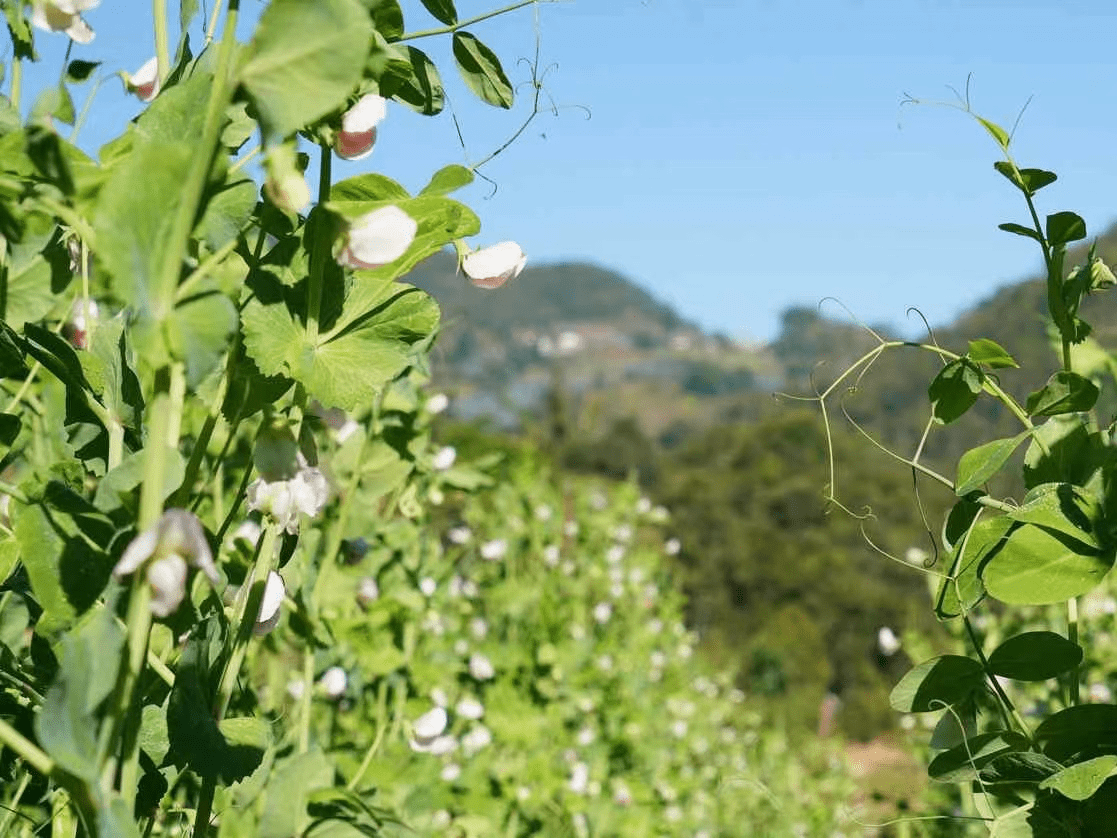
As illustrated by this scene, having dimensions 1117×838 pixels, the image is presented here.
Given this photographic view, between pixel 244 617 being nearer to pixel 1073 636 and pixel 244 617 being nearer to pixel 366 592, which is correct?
pixel 1073 636

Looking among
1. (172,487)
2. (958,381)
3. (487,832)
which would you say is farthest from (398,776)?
(172,487)

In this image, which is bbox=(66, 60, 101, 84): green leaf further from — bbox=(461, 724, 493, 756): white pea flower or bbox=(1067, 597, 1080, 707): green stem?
bbox=(461, 724, 493, 756): white pea flower

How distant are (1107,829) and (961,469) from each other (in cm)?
22

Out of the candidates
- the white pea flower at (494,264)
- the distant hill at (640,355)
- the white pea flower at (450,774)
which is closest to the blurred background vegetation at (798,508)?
the white pea flower at (494,264)

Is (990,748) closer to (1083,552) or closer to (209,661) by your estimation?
(1083,552)

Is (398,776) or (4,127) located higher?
(4,127)

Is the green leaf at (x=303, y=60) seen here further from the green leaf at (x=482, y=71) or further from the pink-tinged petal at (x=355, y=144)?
the green leaf at (x=482, y=71)

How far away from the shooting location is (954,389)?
719 millimetres

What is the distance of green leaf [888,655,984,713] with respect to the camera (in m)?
0.70

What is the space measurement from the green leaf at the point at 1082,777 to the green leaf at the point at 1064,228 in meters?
0.29

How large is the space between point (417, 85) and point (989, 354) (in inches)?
14.5

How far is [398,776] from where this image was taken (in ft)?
5.03

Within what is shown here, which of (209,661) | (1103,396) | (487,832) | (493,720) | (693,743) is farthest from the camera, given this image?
(693,743)

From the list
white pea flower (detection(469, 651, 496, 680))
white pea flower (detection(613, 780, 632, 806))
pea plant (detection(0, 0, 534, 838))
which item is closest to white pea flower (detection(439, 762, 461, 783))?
white pea flower (detection(469, 651, 496, 680))
